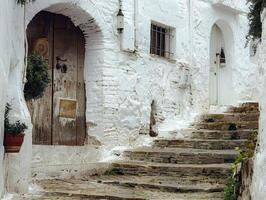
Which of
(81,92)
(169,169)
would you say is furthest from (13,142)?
(81,92)

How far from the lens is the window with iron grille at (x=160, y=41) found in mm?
11312

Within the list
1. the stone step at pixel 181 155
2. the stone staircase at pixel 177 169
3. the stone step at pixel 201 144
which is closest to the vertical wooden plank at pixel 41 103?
the stone staircase at pixel 177 169

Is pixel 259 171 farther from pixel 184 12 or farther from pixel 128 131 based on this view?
pixel 184 12

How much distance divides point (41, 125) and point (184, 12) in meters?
4.72

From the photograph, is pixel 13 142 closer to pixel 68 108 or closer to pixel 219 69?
pixel 68 108

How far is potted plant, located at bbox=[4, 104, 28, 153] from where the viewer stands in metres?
6.31

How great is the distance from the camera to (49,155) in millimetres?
8570

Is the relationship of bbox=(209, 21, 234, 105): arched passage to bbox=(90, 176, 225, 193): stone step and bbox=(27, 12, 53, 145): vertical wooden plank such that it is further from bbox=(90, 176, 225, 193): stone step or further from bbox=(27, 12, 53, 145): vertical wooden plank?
bbox=(90, 176, 225, 193): stone step

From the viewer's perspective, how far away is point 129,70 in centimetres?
1027

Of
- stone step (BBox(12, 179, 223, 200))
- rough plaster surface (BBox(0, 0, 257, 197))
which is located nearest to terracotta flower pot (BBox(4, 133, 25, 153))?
rough plaster surface (BBox(0, 0, 257, 197))

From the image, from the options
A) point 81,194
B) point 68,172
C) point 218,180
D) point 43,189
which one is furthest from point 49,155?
point 218,180

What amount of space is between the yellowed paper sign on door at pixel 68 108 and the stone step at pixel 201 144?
5.98 ft

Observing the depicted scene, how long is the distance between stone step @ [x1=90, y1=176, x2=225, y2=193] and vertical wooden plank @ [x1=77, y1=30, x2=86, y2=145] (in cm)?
158

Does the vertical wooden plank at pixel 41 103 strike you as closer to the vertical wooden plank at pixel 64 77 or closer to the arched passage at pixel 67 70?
the arched passage at pixel 67 70
